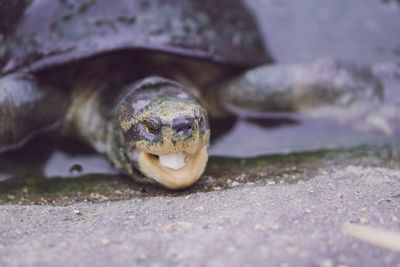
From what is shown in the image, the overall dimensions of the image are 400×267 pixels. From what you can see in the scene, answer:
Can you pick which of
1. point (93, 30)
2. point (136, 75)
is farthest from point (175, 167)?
point (93, 30)

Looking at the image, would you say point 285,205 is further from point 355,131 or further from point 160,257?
point 355,131

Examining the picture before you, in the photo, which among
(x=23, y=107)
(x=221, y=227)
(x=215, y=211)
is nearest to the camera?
(x=221, y=227)

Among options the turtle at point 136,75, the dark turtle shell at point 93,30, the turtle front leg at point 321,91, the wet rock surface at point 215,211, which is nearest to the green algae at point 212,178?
the wet rock surface at point 215,211

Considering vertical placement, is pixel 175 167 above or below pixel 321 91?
below

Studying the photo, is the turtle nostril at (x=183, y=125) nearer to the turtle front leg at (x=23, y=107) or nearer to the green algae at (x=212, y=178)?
the green algae at (x=212, y=178)

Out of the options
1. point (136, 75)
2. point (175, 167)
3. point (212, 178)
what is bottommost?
point (212, 178)

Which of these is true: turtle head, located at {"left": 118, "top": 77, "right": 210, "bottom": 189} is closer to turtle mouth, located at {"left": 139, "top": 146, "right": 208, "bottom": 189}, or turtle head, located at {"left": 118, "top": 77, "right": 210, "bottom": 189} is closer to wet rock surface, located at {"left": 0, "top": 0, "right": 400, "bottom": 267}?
turtle mouth, located at {"left": 139, "top": 146, "right": 208, "bottom": 189}

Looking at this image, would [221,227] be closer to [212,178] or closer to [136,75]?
[212,178]

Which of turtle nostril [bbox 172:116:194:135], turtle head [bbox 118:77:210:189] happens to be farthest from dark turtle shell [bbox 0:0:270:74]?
turtle nostril [bbox 172:116:194:135]
